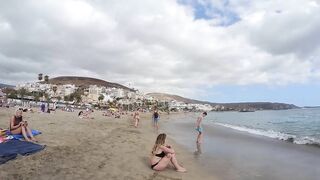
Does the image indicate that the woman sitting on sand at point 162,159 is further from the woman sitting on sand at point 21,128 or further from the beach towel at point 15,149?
the woman sitting on sand at point 21,128

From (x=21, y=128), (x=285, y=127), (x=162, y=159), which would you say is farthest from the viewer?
(x=285, y=127)

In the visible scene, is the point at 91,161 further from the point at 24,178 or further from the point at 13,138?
the point at 13,138

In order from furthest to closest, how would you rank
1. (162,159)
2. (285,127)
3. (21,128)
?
1. (285,127)
2. (21,128)
3. (162,159)

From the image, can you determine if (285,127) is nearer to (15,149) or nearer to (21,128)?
(21,128)

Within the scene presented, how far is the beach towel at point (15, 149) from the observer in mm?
7559

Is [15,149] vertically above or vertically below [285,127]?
below

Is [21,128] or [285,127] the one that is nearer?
[21,128]

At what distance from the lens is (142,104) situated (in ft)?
591

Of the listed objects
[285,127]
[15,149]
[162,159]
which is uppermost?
[285,127]

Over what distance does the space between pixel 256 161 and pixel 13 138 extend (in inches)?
298

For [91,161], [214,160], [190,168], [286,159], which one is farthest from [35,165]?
[286,159]

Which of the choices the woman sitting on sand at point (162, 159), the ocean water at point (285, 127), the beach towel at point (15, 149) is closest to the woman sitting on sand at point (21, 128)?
the beach towel at point (15, 149)

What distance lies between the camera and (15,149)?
27.3 feet

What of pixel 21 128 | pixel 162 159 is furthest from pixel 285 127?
pixel 21 128
